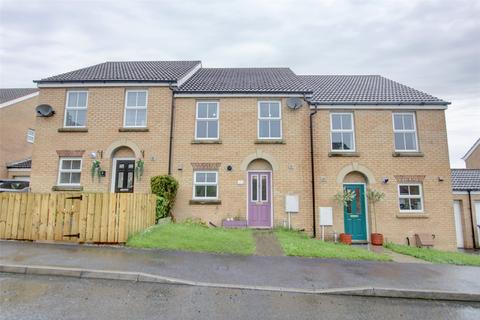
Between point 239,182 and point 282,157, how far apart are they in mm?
2275

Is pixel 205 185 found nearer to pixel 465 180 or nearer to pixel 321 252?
pixel 321 252

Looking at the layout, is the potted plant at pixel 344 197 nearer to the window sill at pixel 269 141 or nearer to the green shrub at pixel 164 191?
the window sill at pixel 269 141

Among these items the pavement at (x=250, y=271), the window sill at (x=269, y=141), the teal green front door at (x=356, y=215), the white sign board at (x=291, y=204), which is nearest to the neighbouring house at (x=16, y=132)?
the pavement at (x=250, y=271)

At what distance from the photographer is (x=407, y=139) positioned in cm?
1308

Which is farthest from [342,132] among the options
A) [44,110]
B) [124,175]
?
[44,110]

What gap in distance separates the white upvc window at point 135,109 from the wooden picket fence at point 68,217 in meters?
5.11

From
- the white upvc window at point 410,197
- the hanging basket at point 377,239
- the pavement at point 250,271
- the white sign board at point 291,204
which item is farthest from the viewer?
the white upvc window at point 410,197

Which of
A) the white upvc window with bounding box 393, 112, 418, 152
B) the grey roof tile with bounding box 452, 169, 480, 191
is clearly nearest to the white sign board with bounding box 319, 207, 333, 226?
the white upvc window with bounding box 393, 112, 418, 152

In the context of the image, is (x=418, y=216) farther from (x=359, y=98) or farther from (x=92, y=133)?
(x=92, y=133)

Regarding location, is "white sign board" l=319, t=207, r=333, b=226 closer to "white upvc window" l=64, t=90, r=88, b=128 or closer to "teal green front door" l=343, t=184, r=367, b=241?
"teal green front door" l=343, t=184, r=367, b=241

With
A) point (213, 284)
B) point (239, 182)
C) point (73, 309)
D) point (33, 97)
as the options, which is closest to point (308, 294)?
point (213, 284)

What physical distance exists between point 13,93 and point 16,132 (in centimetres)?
384

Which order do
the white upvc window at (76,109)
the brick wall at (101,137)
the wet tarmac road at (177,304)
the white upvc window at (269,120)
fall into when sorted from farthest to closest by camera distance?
the white upvc window at (76,109), the white upvc window at (269,120), the brick wall at (101,137), the wet tarmac road at (177,304)

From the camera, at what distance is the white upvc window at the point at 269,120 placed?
42.8ft
